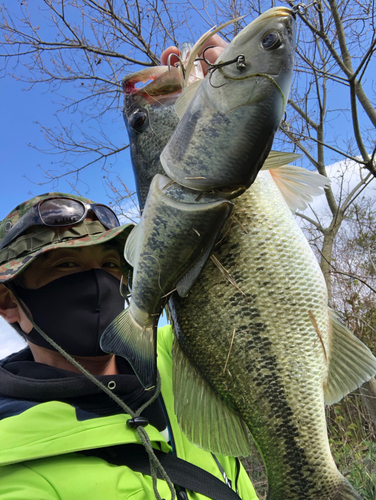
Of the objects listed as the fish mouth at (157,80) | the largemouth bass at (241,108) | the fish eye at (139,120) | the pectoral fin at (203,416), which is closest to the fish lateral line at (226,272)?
the largemouth bass at (241,108)

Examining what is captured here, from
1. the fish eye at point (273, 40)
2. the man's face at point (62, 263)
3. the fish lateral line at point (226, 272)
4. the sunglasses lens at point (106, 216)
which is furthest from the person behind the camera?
the sunglasses lens at point (106, 216)

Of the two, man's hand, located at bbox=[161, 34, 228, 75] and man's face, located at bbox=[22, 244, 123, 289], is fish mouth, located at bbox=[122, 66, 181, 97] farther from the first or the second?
man's face, located at bbox=[22, 244, 123, 289]

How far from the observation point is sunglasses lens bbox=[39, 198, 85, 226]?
223 cm

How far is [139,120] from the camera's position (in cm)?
154

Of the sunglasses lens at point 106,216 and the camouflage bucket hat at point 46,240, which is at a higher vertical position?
the sunglasses lens at point 106,216

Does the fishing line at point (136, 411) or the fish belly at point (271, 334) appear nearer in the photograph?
the fish belly at point (271, 334)

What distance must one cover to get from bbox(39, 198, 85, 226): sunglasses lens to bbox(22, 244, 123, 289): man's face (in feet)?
0.67

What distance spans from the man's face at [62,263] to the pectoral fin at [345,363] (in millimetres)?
1446

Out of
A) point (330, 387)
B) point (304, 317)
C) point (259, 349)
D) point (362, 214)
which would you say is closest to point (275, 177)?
point (304, 317)

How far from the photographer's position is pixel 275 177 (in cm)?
166

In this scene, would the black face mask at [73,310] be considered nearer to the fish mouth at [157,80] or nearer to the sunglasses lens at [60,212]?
the sunglasses lens at [60,212]

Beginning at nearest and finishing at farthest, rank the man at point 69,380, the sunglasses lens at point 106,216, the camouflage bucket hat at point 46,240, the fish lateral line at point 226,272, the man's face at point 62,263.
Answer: the fish lateral line at point 226,272 → the man at point 69,380 → the camouflage bucket hat at point 46,240 → the man's face at point 62,263 → the sunglasses lens at point 106,216

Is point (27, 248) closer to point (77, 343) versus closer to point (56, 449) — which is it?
point (77, 343)

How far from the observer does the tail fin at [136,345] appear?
4.51 feet
